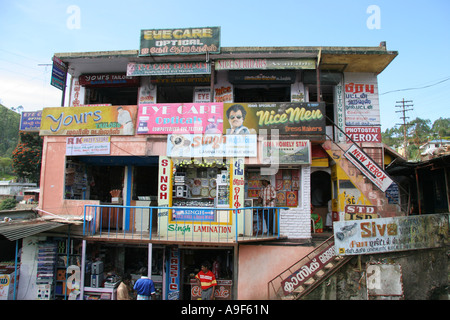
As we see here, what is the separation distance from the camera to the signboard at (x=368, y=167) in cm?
988

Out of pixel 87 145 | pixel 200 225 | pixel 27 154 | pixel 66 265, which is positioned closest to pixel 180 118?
pixel 87 145

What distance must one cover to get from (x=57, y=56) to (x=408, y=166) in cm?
1599

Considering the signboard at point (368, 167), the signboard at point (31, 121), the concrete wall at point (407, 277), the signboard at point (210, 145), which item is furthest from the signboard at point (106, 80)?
the concrete wall at point (407, 277)

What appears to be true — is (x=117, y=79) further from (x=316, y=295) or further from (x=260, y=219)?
(x=316, y=295)

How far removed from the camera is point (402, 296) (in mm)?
8047

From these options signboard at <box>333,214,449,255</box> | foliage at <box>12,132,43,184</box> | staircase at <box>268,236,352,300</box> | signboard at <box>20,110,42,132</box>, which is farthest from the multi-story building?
foliage at <box>12,132,43,184</box>

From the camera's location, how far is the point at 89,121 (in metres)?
11.0

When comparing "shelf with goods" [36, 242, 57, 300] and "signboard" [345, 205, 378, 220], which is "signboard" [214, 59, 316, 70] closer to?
"signboard" [345, 205, 378, 220]

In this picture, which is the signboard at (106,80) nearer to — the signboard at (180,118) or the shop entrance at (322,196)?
the signboard at (180,118)

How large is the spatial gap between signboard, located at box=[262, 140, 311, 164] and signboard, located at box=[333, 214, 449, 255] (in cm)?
274

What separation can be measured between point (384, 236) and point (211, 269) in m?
5.73

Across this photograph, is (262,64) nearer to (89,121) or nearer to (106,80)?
(106,80)

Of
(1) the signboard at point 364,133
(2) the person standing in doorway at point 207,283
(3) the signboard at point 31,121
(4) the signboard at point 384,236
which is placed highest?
(3) the signboard at point 31,121

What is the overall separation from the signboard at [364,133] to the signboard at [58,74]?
38.3 ft
